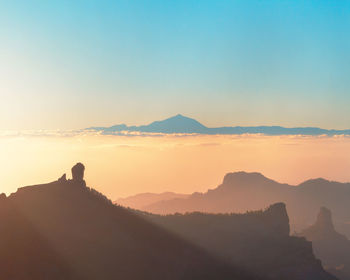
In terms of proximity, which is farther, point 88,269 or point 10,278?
point 88,269

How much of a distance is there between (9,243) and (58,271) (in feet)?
67.4

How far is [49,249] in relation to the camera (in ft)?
655

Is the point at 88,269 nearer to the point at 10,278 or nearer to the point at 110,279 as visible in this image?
the point at 110,279

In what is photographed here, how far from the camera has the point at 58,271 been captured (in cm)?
19225

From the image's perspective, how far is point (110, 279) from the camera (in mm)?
198625

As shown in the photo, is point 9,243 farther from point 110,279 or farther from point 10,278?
point 110,279

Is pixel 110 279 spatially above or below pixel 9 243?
below

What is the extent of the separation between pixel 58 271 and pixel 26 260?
11.9 meters

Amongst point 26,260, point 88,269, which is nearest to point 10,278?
point 26,260

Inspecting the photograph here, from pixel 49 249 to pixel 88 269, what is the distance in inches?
645

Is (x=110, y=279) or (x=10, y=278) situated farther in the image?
(x=110, y=279)

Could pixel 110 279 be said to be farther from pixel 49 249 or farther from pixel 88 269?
pixel 49 249

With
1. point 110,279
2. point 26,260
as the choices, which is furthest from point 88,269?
point 26,260

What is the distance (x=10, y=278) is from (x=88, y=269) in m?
29.4
